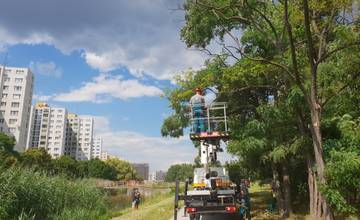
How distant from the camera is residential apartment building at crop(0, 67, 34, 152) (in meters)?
114

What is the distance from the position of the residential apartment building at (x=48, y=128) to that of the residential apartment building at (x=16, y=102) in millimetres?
34669

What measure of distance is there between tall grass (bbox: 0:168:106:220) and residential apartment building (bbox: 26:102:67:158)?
14024 cm

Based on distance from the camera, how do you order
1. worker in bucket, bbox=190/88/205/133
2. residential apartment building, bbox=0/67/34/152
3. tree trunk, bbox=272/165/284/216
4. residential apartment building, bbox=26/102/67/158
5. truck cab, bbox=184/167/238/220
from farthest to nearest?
residential apartment building, bbox=26/102/67/158, residential apartment building, bbox=0/67/34/152, tree trunk, bbox=272/165/284/216, worker in bucket, bbox=190/88/205/133, truck cab, bbox=184/167/238/220

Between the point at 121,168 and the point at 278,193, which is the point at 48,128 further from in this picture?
the point at 278,193

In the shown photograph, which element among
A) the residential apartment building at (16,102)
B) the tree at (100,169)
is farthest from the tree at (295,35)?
the residential apartment building at (16,102)

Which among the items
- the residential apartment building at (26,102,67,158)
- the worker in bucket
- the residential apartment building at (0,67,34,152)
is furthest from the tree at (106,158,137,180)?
the worker in bucket

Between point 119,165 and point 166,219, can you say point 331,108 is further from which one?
point 119,165

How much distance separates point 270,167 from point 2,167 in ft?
44.0

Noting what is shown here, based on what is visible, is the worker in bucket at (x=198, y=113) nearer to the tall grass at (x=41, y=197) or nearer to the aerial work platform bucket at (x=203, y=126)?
the aerial work platform bucket at (x=203, y=126)

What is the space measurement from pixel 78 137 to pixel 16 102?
70243 millimetres

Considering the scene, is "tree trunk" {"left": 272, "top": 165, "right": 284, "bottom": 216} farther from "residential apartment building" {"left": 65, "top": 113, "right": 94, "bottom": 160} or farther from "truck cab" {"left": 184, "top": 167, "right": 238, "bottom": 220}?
"residential apartment building" {"left": 65, "top": 113, "right": 94, "bottom": 160}

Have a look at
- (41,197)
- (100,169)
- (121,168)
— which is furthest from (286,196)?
(121,168)

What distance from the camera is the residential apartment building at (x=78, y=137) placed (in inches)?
6959

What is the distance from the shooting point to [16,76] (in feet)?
397
